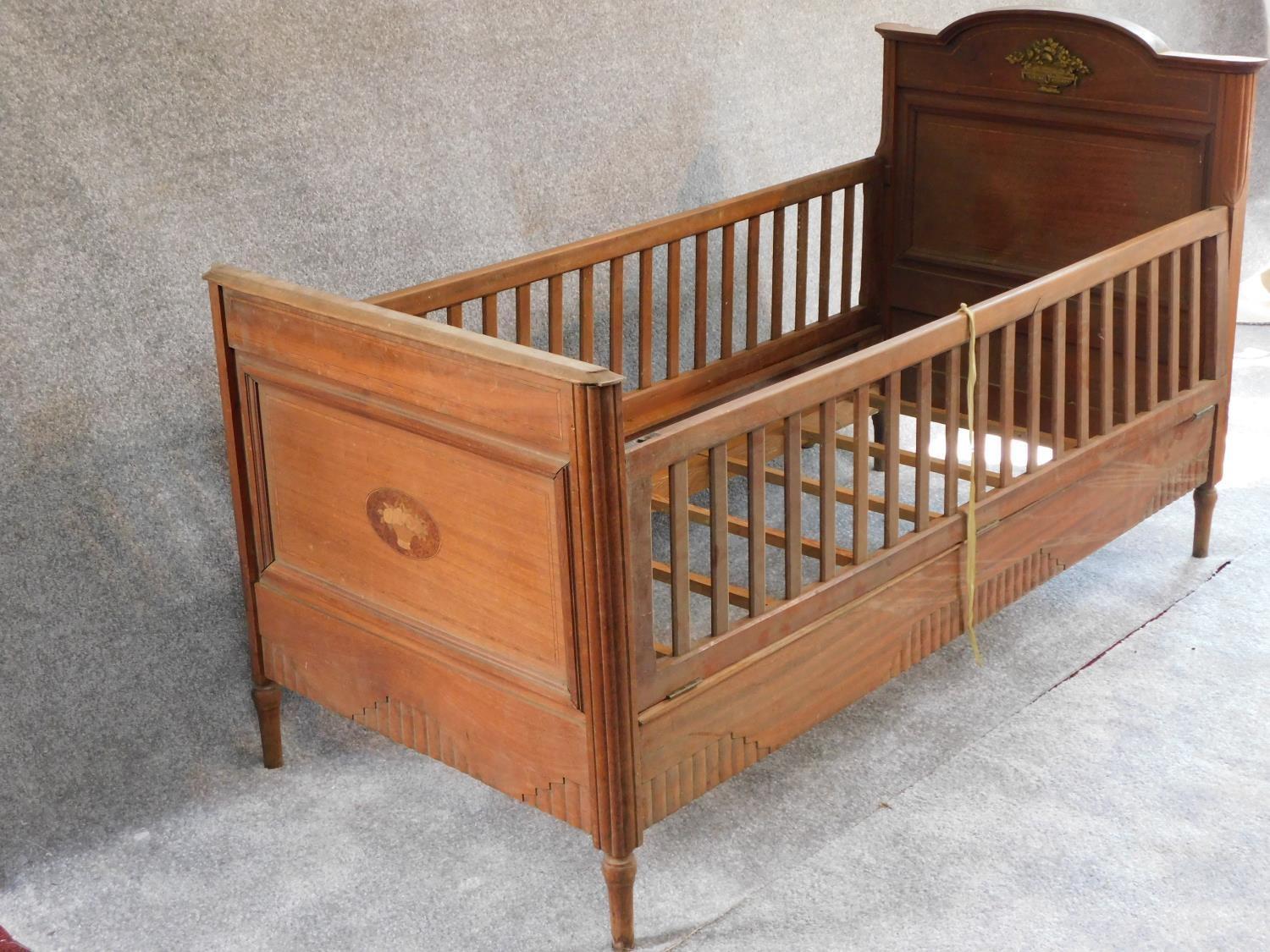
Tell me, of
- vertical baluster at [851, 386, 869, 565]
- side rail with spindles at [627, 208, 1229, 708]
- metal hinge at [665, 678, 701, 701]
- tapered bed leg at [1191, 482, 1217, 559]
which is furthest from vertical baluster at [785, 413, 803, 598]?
tapered bed leg at [1191, 482, 1217, 559]

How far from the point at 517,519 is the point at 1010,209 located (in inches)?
58.6

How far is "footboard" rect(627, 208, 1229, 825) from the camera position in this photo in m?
1.96

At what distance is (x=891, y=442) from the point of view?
2.21 metres

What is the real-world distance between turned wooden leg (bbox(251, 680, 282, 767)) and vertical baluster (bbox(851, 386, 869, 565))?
0.88m

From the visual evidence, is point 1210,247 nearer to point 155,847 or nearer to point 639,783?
point 639,783

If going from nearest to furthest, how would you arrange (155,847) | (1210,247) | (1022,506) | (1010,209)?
(155,847) → (1022,506) → (1210,247) → (1010,209)

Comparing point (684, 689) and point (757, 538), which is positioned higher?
point (757, 538)

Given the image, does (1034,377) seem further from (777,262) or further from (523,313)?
(523,313)

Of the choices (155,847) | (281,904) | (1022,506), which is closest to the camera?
(281,904)

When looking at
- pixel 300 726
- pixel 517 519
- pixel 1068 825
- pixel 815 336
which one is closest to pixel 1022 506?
pixel 1068 825

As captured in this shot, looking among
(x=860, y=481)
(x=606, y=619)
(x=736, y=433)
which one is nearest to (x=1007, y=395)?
(x=860, y=481)

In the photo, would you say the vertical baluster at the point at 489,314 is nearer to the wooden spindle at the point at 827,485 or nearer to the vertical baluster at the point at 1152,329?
the wooden spindle at the point at 827,485

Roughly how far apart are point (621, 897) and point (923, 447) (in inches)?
31.1

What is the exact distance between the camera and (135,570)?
227 centimetres
